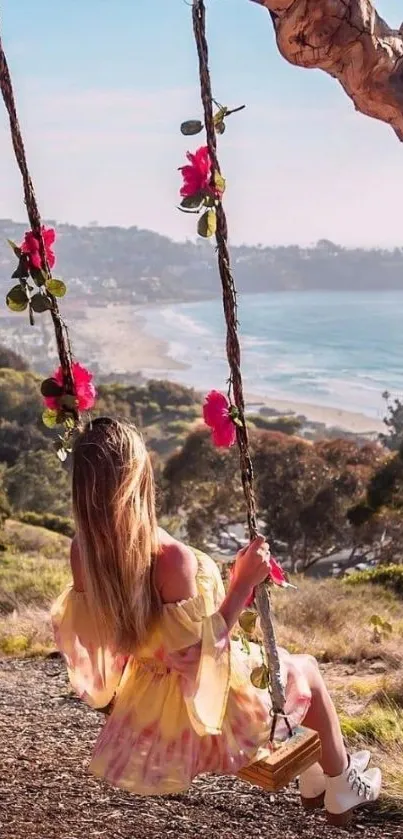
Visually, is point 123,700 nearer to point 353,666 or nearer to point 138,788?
point 138,788

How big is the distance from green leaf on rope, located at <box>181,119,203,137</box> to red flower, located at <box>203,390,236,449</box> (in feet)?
1.78

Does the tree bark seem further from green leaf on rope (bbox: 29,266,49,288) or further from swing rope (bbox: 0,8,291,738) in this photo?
green leaf on rope (bbox: 29,266,49,288)

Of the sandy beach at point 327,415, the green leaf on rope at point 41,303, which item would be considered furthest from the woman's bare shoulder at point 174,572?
the sandy beach at point 327,415

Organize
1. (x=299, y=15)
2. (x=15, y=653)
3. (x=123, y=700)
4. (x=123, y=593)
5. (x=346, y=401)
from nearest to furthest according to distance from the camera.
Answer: (x=123, y=593) → (x=123, y=700) → (x=299, y=15) → (x=15, y=653) → (x=346, y=401)

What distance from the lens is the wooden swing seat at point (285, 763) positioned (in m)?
2.13

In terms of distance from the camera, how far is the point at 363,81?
2.63m

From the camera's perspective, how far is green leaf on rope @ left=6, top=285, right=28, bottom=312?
90.6 inches

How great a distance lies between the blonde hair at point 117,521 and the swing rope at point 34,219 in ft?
0.77

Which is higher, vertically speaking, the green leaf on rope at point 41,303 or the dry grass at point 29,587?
the green leaf on rope at point 41,303

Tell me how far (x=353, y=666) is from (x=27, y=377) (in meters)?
17.0

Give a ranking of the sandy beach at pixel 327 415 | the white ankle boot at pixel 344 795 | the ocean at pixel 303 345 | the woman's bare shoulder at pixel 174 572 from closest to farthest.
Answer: the woman's bare shoulder at pixel 174 572
the white ankle boot at pixel 344 795
the sandy beach at pixel 327 415
the ocean at pixel 303 345

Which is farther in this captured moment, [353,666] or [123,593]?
[353,666]

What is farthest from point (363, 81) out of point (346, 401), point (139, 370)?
point (139, 370)

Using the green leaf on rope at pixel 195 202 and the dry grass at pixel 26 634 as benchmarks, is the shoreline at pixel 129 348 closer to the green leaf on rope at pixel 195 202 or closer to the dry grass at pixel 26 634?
the dry grass at pixel 26 634
